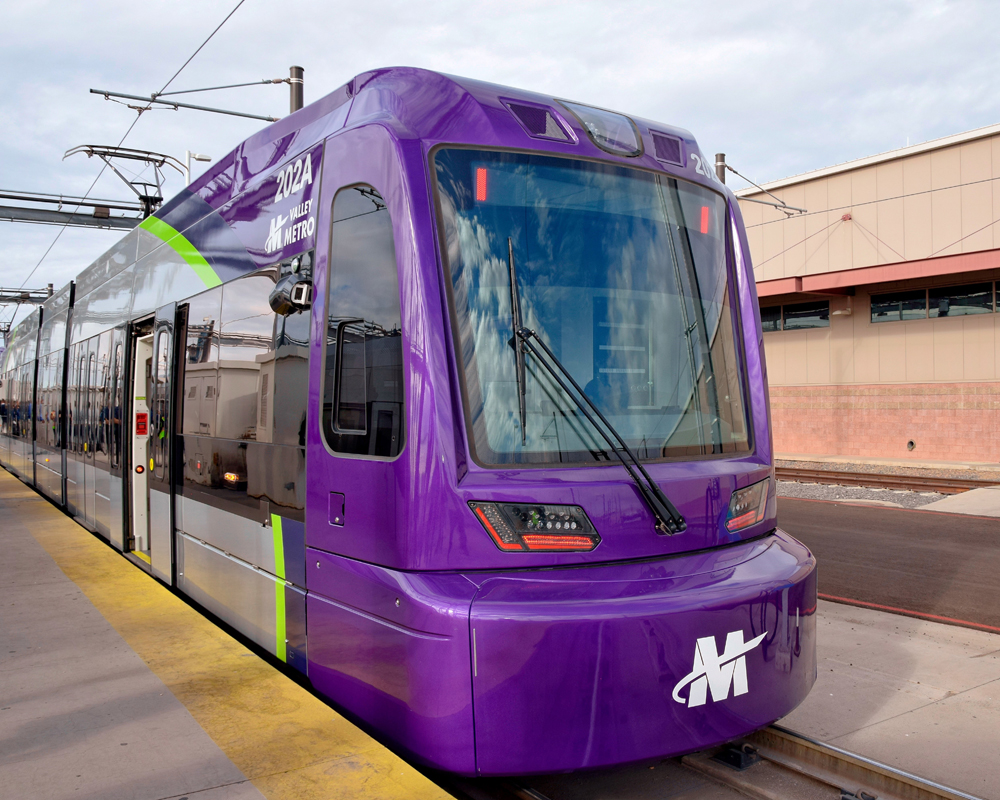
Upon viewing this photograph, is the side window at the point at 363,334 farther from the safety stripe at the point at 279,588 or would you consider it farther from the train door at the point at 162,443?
the train door at the point at 162,443

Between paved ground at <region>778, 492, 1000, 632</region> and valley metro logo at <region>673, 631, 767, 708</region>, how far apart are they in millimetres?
4296

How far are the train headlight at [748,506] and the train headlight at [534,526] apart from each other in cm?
83

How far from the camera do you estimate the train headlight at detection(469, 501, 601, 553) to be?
11.0 feet

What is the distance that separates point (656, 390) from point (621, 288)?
0.49m

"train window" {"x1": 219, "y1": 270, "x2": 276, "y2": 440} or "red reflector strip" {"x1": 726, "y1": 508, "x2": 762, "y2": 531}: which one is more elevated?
"train window" {"x1": 219, "y1": 270, "x2": 276, "y2": 440}

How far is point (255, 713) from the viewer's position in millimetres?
3902

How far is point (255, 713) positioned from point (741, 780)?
2217 mm

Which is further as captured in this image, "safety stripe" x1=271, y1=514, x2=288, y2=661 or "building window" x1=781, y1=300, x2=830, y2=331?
"building window" x1=781, y1=300, x2=830, y2=331

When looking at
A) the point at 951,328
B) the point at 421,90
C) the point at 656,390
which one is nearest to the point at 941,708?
the point at 656,390

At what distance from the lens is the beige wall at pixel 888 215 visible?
21.2 meters

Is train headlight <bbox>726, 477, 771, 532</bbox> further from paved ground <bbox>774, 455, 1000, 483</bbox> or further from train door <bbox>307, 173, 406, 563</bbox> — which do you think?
paved ground <bbox>774, 455, 1000, 483</bbox>

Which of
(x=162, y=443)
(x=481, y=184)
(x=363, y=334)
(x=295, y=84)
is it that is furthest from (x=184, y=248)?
(x=295, y=84)

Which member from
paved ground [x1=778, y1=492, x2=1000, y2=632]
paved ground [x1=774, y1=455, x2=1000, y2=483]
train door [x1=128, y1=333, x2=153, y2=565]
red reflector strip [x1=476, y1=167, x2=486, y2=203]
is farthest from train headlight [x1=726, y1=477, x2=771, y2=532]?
paved ground [x1=774, y1=455, x2=1000, y2=483]

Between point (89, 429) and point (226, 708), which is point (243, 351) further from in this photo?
point (89, 429)
